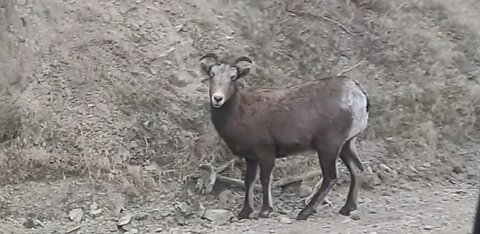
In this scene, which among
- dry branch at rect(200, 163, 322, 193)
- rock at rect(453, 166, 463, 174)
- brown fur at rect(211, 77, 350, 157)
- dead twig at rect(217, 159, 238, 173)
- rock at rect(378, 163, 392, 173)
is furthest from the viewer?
rock at rect(453, 166, 463, 174)

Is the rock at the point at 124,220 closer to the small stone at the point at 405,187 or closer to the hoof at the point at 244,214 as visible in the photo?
the hoof at the point at 244,214

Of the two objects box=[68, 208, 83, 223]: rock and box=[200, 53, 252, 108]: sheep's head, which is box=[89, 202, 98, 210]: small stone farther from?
box=[200, 53, 252, 108]: sheep's head

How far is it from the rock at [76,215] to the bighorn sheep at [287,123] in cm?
165

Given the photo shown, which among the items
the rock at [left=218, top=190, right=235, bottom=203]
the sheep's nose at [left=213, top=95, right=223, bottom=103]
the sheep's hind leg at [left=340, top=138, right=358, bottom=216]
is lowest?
the rock at [left=218, top=190, right=235, bottom=203]

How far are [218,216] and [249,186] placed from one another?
450 millimetres

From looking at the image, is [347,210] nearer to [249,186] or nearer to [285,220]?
[285,220]

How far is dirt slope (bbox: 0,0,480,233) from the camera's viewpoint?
9.92 m

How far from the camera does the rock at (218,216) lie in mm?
9275

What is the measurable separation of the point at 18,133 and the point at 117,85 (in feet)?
4.74

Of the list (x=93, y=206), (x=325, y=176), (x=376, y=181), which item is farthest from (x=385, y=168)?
(x=93, y=206)

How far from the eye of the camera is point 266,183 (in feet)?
30.6

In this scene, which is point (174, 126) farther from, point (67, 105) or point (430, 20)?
point (430, 20)

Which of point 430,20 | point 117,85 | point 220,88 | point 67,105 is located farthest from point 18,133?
point 430,20

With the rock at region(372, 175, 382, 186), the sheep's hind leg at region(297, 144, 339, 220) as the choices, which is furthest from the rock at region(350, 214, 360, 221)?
the rock at region(372, 175, 382, 186)
